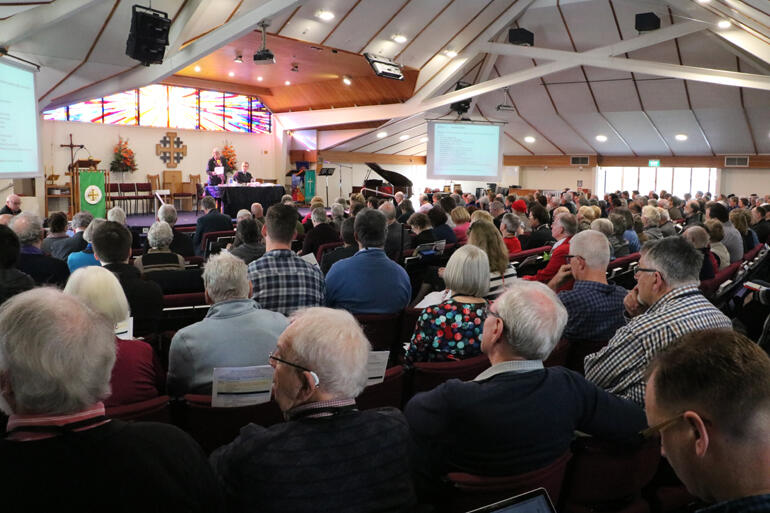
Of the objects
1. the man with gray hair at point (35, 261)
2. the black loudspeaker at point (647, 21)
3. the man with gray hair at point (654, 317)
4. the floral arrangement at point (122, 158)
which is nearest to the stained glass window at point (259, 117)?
the floral arrangement at point (122, 158)

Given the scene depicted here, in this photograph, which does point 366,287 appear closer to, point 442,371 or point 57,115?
point 442,371

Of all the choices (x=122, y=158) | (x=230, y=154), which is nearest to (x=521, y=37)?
(x=230, y=154)

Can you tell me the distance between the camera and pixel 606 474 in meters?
1.80

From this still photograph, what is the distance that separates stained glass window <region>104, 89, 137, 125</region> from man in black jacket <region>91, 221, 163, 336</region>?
12640 mm

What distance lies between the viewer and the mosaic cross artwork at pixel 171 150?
15.9 m

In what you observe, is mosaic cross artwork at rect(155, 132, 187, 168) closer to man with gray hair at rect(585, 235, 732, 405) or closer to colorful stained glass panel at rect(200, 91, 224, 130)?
colorful stained glass panel at rect(200, 91, 224, 130)

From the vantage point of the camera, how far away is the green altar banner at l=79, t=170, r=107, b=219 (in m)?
11.3

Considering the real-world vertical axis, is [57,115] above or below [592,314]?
above

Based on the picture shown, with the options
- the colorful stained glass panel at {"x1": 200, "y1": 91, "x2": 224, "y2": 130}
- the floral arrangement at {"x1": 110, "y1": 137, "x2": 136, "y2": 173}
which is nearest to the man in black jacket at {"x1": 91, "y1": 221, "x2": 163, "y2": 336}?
the floral arrangement at {"x1": 110, "y1": 137, "x2": 136, "y2": 173}

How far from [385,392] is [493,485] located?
2.55 ft

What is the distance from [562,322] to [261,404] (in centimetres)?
100

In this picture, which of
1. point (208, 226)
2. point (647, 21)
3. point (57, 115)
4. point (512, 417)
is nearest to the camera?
point (512, 417)

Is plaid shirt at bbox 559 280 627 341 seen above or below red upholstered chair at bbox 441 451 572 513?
above

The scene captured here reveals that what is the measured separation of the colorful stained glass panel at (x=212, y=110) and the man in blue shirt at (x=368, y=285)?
14.2 metres
